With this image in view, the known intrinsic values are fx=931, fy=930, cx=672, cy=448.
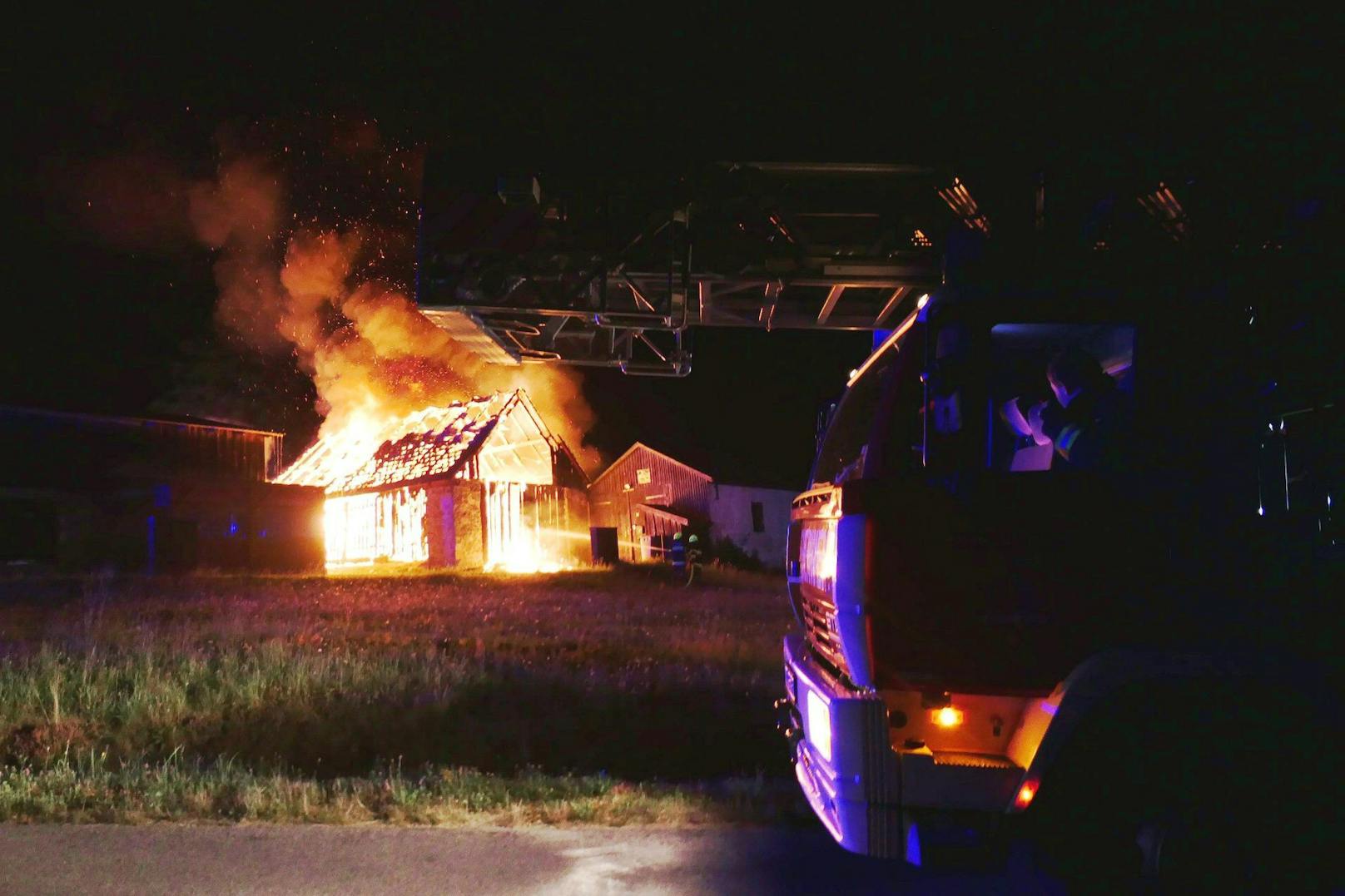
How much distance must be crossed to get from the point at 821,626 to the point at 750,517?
3221 centimetres

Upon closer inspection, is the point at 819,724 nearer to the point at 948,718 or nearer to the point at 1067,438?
the point at 948,718

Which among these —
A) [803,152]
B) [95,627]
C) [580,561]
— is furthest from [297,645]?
[580,561]

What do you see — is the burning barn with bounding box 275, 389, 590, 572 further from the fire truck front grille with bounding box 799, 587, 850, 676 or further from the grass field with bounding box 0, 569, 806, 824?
the fire truck front grille with bounding box 799, 587, 850, 676

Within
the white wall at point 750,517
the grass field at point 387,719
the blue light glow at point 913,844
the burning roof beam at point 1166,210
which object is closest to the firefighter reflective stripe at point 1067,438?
the blue light glow at point 913,844

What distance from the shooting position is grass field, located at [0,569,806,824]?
5.12 metres

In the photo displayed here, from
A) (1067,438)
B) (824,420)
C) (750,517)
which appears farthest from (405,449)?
(1067,438)

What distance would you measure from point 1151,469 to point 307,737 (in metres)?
5.96

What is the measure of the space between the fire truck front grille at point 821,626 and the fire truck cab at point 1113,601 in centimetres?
17

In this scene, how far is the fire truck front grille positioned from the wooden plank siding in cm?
3208

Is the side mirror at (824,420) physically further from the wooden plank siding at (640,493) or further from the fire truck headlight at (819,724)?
the wooden plank siding at (640,493)

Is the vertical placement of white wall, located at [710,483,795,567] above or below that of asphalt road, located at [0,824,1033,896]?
above

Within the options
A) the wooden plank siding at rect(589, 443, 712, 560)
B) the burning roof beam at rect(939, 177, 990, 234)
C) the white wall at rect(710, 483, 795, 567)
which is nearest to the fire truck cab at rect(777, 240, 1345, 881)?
the burning roof beam at rect(939, 177, 990, 234)

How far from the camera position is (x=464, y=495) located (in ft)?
86.2

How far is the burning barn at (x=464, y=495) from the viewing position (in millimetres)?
26453
